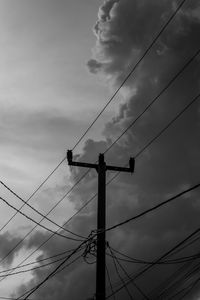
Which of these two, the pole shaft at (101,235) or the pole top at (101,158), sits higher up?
the pole top at (101,158)

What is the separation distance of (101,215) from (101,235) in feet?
2.28

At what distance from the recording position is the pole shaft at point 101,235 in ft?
49.7

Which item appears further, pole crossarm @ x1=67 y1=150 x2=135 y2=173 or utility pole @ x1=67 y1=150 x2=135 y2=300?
pole crossarm @ x1=67 y1=150 x2=135 y2=173

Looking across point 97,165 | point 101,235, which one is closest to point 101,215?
point 101,235

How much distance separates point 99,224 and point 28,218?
4.45 metres

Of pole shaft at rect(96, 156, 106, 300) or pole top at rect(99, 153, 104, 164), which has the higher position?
pole top at rect(99, 153, 104, 164)

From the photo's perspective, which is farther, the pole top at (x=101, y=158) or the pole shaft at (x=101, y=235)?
the pole top at (x=101, y=158)

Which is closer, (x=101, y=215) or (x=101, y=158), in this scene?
(x=101, y=215)

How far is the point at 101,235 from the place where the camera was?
1598 centimetres

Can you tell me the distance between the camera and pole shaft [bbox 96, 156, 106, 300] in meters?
15.1

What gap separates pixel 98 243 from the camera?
1588 cm

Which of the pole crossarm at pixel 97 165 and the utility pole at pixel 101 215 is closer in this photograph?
the utility pole at pixel 101 215

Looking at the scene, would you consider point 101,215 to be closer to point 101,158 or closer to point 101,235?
point 101,235

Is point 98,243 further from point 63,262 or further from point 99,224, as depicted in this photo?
point 63,262
